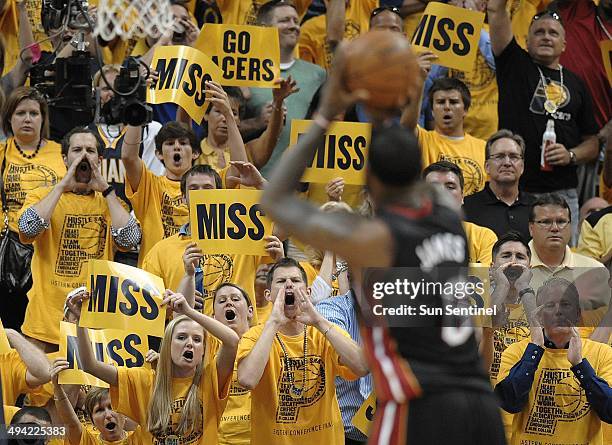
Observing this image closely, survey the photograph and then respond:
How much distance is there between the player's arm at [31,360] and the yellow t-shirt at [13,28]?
336cm

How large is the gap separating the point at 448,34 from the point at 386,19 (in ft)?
3.14

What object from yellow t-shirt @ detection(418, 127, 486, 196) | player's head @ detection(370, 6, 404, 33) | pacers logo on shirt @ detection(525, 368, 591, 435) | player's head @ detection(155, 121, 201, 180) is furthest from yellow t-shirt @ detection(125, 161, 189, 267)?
pacers logo on shirt @ detection(525, 368, 591, 435)

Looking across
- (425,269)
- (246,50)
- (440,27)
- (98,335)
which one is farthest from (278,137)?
(425,269)

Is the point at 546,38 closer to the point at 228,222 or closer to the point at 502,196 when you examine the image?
the point at 502,196

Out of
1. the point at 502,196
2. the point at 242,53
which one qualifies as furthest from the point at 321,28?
the point at 502,196

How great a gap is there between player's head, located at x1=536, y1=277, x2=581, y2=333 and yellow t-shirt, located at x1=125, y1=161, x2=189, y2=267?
8.99 ft

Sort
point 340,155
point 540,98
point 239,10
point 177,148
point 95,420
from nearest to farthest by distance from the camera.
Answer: point 95,420 < point 340,155 < point 177,148 < point 540,98 < point 239,10

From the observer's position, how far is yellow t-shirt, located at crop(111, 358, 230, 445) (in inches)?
300

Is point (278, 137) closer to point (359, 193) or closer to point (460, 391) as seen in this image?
point (359, 193)

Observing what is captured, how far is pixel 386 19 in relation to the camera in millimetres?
10984

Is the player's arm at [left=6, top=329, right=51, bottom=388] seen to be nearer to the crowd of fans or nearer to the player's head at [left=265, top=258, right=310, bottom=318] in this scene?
the crowd of fans

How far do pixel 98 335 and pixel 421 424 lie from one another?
12.0 ft

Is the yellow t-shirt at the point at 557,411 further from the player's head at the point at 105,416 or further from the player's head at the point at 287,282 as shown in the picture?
the player's head at the point at 105,416

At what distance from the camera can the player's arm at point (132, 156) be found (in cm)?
919
